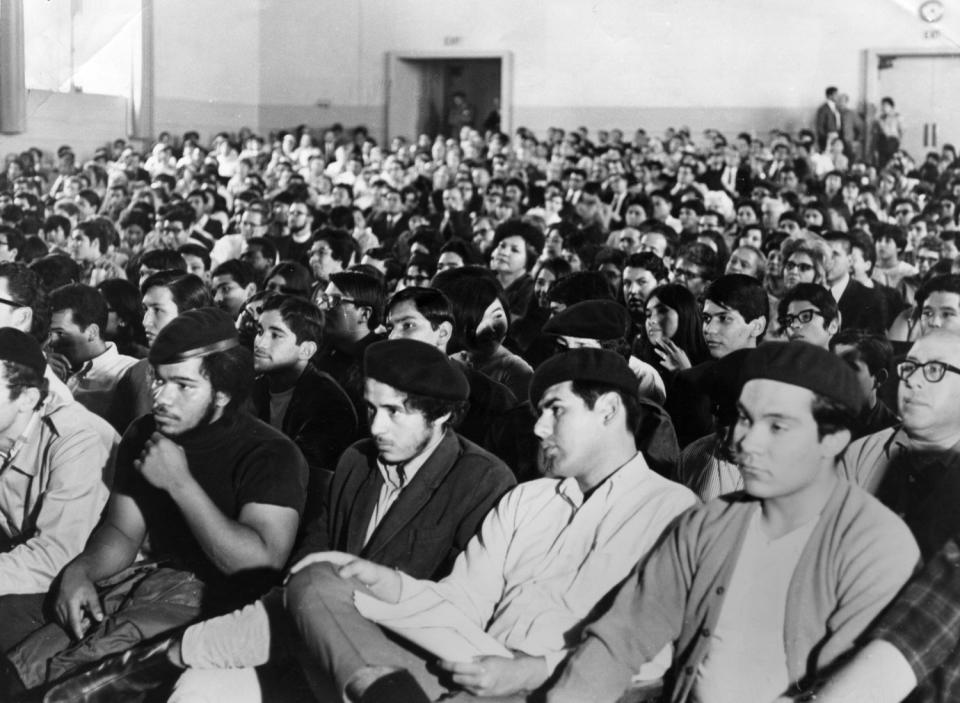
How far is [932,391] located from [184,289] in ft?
8.89

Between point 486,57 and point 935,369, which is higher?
point 486,57

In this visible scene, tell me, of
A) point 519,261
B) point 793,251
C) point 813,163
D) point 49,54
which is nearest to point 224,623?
→ point 793,251

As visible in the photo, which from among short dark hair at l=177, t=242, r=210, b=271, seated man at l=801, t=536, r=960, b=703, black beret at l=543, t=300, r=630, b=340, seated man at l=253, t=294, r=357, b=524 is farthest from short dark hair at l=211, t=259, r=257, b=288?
seated man at l=801, t=536, r=960, b=703

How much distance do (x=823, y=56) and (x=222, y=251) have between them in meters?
9.15

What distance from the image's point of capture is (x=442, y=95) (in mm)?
16359

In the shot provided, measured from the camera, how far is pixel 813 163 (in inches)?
484

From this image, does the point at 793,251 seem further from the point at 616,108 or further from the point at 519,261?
the point at 616,108

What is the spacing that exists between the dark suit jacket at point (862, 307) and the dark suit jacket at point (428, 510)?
2628 millimetres

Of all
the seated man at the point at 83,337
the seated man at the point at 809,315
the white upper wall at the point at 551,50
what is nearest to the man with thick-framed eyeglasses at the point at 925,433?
the seated man at the point at 809,315

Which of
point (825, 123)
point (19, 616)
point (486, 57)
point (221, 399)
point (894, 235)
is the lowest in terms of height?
point (19, 616)

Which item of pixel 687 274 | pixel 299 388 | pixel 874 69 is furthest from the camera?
pixel 874 69

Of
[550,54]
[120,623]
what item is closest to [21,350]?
[120,623]

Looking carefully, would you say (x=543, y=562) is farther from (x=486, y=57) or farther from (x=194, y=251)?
(x=486, y=57)

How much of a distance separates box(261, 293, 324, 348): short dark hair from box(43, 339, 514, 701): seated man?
1.08 metres
